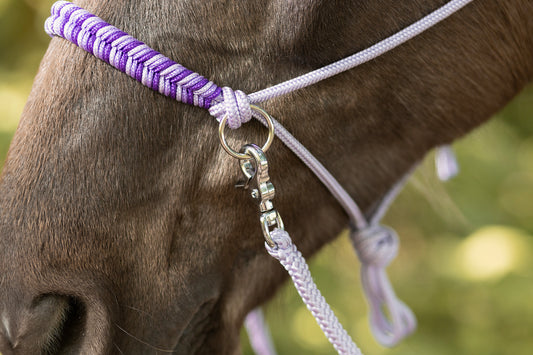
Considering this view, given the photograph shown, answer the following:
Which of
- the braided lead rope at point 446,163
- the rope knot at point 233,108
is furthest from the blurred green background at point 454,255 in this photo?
the rope knot at point 233,108

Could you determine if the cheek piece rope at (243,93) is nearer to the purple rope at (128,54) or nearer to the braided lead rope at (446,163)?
the purple rope at (128,54)

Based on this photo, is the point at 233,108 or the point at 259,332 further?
the point at 259,332

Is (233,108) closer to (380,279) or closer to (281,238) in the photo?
(281,238)

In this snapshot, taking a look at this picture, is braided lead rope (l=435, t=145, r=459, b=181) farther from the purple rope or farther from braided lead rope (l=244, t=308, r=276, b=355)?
the purple rope

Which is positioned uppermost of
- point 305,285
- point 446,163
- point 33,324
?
point 446,163

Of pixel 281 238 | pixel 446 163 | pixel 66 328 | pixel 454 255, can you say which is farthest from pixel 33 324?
pixel 454 255

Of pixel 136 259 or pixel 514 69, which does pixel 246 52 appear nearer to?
pixel 136 259

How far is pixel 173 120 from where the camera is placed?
29.8 inches

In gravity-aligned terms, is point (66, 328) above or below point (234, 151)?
below

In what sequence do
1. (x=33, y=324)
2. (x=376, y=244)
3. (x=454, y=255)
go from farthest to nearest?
(x=454, y=255)
(x=376, y=244)
(x=33, y=324)

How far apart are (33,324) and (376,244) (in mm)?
570

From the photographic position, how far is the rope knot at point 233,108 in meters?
0.74

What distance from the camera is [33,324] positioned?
2.34ft

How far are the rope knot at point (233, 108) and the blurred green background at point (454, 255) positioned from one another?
109 cm
